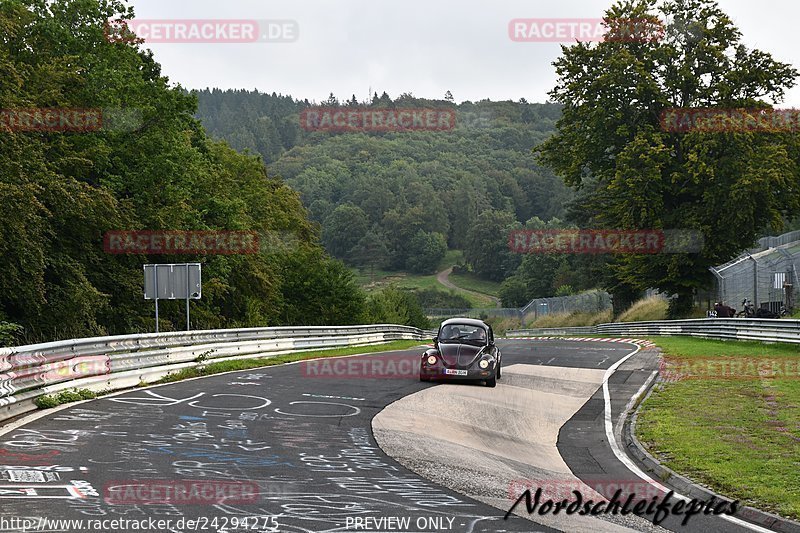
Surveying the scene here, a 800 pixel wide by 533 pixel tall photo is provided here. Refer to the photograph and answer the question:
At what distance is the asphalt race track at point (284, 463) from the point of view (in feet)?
25.5

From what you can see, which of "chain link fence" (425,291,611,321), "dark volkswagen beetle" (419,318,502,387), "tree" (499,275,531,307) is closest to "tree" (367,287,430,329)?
"chain link fence" (425,291,611,321)

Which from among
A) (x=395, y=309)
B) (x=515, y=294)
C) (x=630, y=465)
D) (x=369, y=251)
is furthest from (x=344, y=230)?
(x=630, y=465)

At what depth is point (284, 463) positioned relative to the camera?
1023 cm

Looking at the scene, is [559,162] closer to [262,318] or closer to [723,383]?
[262,318]

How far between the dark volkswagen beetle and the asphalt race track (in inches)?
37.1

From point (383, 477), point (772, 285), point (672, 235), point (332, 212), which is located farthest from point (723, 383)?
point (332, 212)
